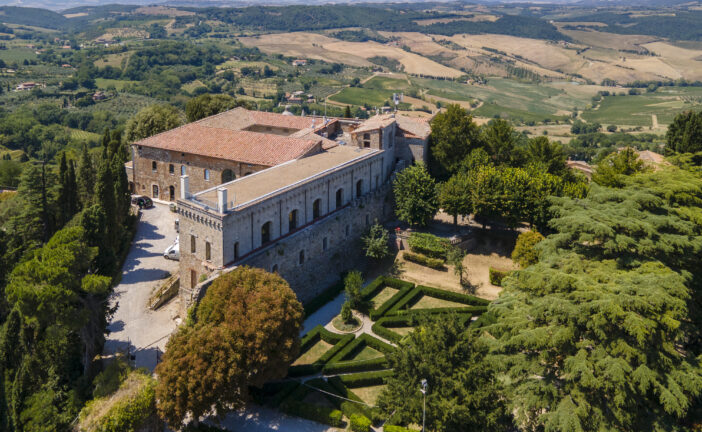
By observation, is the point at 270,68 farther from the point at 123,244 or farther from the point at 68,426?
the point at 68,426

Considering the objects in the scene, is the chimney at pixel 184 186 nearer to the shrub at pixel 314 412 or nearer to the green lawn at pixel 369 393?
the shrub at pixel 314 412

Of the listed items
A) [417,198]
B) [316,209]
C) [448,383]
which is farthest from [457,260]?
[448,383]

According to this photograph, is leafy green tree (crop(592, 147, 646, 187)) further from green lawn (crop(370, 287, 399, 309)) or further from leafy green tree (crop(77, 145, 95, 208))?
leafy green tree (crop(77, 145, 95, 208))

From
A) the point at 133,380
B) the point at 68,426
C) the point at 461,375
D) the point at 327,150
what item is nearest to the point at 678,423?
the point at 461,375

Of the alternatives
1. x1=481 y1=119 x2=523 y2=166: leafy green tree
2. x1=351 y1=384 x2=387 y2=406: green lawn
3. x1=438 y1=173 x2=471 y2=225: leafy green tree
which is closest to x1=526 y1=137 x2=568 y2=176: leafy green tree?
x1=481 y1=119 x2=523 y2=166: leafy green tree

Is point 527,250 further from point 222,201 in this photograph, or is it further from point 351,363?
point 222,201

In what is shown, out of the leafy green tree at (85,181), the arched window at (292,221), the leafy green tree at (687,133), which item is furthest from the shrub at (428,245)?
the leafy green tree at (85,181)
